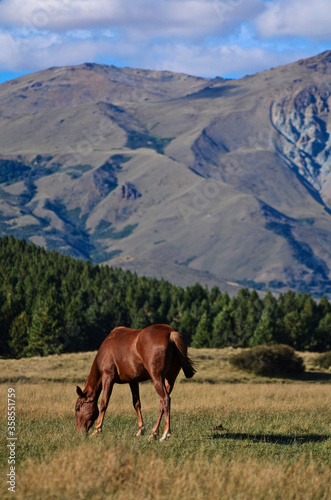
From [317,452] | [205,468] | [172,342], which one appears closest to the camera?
[205,468]

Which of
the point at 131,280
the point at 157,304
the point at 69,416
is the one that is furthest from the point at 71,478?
the point at 131,280

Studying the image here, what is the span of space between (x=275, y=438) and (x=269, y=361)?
51337mm

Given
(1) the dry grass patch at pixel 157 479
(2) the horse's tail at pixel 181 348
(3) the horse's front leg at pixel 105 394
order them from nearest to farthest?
(1) the dry grass patch at pixel 157 479
(2) the horse's tail at pixel 181 348
(3) the horse's front leg at pixel 105 394

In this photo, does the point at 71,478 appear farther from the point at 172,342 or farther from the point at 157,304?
the point at 157,304

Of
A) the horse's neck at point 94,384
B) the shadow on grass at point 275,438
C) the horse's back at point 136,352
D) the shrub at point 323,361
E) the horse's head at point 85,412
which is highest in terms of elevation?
the horse's back at point 136,352

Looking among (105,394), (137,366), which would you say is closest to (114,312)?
(105,394)

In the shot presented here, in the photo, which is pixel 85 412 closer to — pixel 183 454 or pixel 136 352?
pixel 136 352

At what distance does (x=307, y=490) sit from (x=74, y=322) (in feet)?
352

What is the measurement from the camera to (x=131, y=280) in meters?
170

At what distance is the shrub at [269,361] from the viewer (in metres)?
64.9

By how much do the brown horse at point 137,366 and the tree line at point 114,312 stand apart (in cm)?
9159

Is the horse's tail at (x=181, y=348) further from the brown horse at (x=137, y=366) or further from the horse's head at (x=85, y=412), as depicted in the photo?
the horse's head at (x=85, y=412)

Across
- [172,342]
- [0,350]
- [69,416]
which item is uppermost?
[172,342]

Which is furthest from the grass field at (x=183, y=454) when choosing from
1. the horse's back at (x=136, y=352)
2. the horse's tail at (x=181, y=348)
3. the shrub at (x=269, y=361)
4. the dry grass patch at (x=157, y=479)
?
the shrub at (x=269, y=361)
